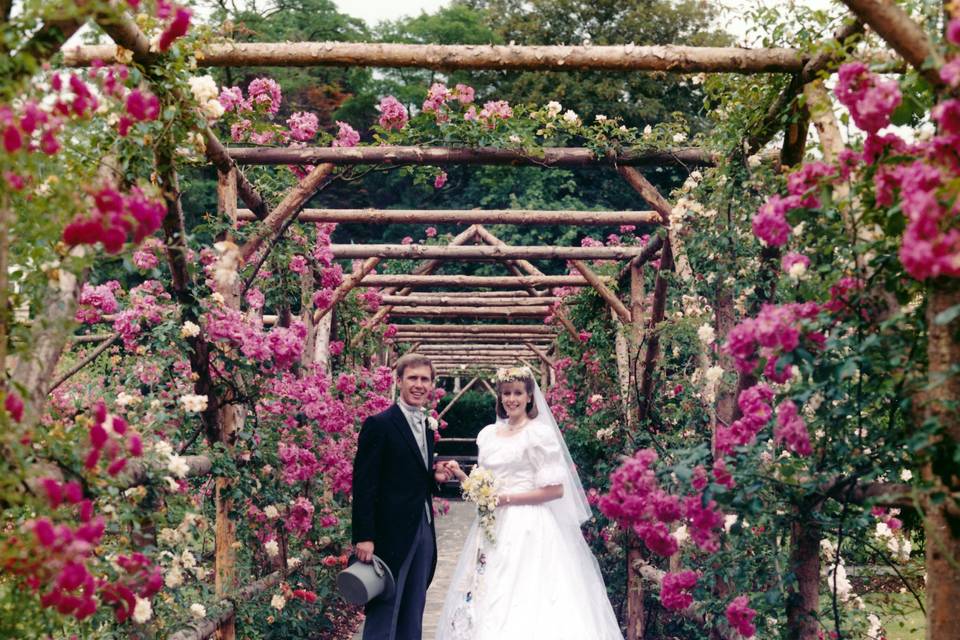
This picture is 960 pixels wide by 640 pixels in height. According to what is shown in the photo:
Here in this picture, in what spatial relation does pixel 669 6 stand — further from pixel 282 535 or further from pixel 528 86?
pixel 282 535

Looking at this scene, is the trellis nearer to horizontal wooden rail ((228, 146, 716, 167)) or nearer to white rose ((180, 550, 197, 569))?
horizontal wooden rail ((228, 146, 716, 167))

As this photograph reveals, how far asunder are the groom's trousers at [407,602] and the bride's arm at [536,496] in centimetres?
56

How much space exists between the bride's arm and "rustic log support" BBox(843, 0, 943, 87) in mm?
3540

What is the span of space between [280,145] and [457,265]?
46.0 feet

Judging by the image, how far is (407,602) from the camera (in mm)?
4895

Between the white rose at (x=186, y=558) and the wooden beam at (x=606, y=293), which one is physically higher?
the wooden beam at (x=606, y=293)

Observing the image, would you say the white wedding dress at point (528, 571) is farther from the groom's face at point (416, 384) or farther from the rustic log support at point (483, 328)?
the rustic log support at point (483, 328)

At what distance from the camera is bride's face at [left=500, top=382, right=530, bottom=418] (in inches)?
220

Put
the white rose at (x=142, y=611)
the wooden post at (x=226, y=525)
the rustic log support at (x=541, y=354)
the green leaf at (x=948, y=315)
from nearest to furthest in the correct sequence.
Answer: the green leaf at (x=948, y=315) < the white rose at (x=142, y=611) < the wooden post at (x=226, y=525) < the rustic log support at (x=541, y=354)

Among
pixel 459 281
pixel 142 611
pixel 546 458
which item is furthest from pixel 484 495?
pixel 459 281

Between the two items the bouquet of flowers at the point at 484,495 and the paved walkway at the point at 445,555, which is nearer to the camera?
the bouquet of flowers at the point at 484,495

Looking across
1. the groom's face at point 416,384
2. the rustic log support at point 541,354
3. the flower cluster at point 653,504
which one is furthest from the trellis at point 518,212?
the rustic log support at point 541,354

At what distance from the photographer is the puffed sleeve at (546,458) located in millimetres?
5371

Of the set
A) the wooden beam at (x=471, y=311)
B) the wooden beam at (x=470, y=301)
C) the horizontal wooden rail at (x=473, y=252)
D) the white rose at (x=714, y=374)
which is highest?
the horizontal wooden rail at (x=473, y=252)
